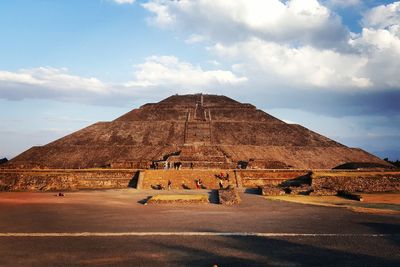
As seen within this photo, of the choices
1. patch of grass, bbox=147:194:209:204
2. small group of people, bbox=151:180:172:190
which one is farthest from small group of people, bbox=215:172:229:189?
patch of grass, bbox=147:194:209:204

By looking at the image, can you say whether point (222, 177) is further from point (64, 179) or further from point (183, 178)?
point (64, 179)

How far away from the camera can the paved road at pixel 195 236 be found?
36.3ft

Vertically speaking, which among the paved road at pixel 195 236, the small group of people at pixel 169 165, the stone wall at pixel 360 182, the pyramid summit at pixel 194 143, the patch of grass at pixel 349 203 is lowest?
the paved road at pixel 195 236

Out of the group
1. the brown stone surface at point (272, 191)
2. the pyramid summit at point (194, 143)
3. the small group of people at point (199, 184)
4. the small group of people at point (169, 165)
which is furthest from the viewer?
the pyramid summit at point (194, 143)

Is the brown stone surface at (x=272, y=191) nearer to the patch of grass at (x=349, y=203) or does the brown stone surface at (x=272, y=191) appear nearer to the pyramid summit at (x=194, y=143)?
the patch of grass at (x=349, y=203)

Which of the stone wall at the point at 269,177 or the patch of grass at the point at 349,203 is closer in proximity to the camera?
the patch of grass at the point at 349,203

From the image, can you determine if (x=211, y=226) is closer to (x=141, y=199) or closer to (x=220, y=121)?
(x=141, y=199)

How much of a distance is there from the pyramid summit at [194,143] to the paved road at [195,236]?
23191 mm

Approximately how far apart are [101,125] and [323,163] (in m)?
38.0

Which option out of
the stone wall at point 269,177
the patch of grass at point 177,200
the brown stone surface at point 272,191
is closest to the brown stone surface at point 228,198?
the patch of grass at point 177,200

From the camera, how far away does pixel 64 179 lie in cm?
3322

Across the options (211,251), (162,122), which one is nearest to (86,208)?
(211,251)

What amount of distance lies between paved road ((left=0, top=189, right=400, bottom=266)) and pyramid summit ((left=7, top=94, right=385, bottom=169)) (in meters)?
23.2

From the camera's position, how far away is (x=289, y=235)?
1412 centimetres
